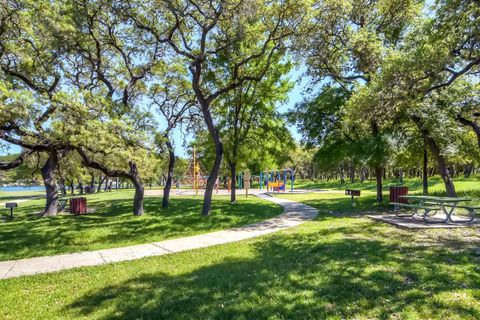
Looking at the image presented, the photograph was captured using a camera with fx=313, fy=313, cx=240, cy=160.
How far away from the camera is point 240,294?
14.5 ft

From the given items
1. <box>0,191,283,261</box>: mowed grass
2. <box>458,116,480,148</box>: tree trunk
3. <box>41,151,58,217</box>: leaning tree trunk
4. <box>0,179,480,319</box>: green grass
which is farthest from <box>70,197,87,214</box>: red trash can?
<box>458,116,480,148</box>: tree trunk

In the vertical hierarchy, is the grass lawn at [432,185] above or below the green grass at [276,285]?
above

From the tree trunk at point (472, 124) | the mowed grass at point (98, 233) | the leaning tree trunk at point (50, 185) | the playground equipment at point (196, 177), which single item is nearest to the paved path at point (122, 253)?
the mowed grass at point (98, 233)

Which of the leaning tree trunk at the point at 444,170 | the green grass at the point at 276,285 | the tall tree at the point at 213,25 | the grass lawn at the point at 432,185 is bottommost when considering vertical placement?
the green grass at the point at 276,285

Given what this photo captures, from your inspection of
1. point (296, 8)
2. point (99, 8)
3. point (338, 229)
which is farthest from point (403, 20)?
point (99, 8)

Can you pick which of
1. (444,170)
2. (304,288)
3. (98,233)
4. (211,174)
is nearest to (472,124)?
(444,170)

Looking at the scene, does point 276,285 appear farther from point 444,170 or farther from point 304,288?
point 444,170

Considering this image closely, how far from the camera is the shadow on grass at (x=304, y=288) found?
3824 millimetres

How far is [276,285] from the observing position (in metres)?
4.70

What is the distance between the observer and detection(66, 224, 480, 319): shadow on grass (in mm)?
3824

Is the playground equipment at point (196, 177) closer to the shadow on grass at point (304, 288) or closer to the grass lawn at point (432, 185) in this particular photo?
the grass lawn at point (432, 185)

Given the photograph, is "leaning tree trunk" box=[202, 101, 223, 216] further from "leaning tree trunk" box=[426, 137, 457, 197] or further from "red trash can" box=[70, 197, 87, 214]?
"leaning tree trunk" box=[426, 137, 457, 197]

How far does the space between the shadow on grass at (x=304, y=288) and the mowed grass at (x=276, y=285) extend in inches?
0.5

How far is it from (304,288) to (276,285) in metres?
0.43
